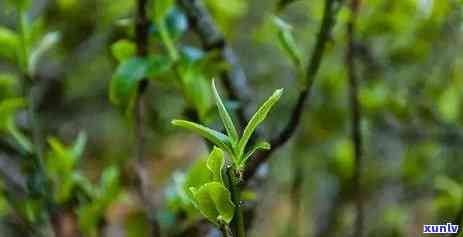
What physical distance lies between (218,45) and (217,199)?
267 mm

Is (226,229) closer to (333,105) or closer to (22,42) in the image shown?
(22,42)

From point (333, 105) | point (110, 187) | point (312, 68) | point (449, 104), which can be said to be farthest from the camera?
point (333, 105)

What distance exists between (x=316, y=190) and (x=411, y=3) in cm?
51

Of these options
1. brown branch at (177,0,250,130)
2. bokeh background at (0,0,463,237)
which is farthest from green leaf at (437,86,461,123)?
brown branch at (177,0,250,130)

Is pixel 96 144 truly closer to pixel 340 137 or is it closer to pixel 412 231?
pixel 340 137

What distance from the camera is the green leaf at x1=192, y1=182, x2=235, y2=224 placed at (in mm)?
339

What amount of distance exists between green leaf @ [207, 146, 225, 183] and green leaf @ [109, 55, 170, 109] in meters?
0.17

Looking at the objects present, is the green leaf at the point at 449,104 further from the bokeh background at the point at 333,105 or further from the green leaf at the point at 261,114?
the green leaf at the point at 261,114

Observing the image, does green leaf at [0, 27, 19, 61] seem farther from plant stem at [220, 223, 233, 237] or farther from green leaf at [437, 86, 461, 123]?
green leaf at [437, 86, 461, 123]

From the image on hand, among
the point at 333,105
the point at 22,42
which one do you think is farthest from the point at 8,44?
the point at 333,105

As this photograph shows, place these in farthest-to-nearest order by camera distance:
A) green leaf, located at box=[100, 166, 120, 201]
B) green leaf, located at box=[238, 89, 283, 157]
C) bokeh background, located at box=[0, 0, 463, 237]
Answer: bokeh background, located at box=[0, 0, 463, 237]
green leaf, located at box=[100, 166, 120, 201]
green leaf, located at box=[238, 89, 283, 157]

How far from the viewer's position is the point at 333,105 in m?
1.06

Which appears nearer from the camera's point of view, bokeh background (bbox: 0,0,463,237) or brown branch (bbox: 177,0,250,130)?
brown branch (bbox: 177,0,250,130)

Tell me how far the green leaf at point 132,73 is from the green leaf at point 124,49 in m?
0.03
